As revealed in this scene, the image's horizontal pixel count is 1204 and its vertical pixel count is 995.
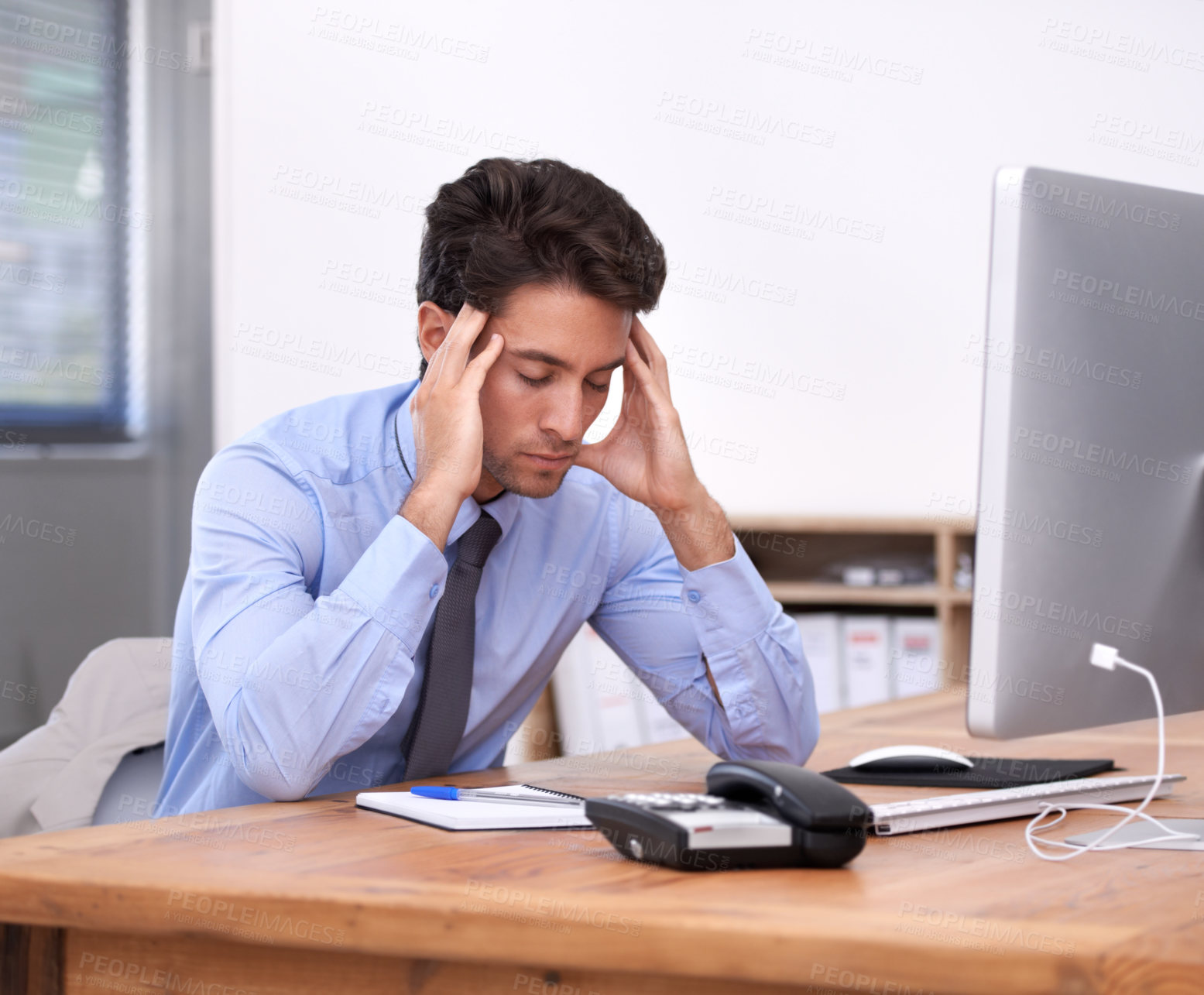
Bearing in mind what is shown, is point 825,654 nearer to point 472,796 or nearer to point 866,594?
point 866,594

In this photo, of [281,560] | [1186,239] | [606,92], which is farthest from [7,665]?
[1186,239]

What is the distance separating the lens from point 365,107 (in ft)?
11.3

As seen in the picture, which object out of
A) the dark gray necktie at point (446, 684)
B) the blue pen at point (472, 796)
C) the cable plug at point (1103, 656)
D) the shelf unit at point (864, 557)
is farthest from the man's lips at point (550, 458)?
the shelf unit at point (864, 557)

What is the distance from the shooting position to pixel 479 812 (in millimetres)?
980

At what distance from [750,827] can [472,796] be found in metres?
0.34

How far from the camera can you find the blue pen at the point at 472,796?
1045 millimetres

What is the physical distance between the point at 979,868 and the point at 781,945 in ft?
0.79

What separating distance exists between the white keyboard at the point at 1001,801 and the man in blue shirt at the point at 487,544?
36 centimetres

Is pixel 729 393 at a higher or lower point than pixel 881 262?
lower

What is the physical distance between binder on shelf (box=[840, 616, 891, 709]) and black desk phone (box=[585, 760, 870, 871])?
6.94 feet

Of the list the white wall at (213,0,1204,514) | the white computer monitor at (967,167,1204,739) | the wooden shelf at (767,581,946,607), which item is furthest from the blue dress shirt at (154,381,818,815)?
the white wall at (213,0,1204,514)

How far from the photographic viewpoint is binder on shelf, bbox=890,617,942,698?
2859mm

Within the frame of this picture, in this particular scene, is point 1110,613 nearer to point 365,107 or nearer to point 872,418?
point 872,418

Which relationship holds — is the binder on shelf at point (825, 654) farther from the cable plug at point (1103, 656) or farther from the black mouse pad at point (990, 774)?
the cable plug at point (1103, 656)
